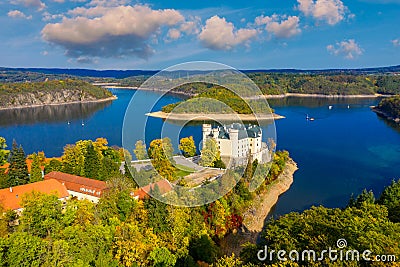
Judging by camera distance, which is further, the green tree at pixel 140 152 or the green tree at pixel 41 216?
the green tree at pixel 140 152

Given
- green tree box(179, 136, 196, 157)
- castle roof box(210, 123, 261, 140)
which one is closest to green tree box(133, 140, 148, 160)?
green tree box(179, 136, 196, 157)

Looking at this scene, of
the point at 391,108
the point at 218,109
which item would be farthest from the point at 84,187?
the point at 391,108

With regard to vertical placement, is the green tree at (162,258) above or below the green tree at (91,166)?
below

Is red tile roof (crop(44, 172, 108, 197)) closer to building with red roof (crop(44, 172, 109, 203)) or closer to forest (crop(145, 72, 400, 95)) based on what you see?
building with red roof (crop(44, 172, 109, 203))

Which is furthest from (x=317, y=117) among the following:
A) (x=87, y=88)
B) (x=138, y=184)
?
(x=87, y=88)

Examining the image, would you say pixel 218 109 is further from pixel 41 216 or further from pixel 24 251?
pixel 24 251

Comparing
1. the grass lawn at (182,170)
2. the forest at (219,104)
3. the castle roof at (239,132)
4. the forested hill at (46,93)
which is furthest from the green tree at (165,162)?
the forested hill at (46,93)

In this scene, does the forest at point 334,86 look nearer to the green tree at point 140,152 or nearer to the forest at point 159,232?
the green tree at point 140,152
